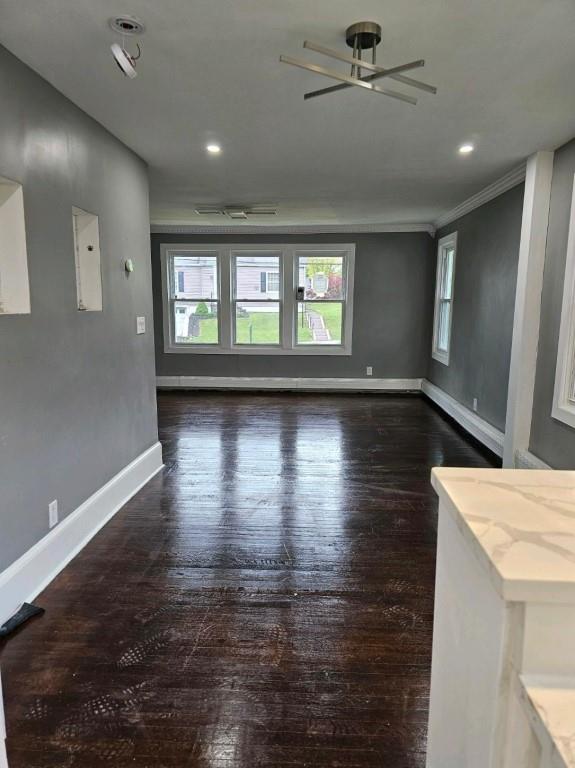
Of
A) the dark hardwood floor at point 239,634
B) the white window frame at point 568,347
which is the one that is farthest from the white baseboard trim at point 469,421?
the white window frame at point 568,347

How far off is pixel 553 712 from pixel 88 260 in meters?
3.01

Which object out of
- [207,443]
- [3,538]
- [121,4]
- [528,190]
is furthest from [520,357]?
[3,538]

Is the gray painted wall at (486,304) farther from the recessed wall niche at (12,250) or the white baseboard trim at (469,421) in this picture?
the recessed wall niche at (12,250)

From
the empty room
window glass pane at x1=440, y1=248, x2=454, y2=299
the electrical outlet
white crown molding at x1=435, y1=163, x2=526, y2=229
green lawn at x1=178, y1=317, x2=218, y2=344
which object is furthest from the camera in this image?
green lawn at x1=178, y1=317, x2=218, y2=344

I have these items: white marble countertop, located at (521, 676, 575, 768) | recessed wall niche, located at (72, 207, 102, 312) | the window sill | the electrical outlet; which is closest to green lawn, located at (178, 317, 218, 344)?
the window sill

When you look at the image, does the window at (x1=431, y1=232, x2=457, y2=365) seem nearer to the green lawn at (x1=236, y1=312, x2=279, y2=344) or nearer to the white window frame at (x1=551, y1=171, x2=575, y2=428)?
the green lawn at (x1=236, y1=312, x2=279, y2=344)

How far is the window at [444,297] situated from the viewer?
5992 millimetres

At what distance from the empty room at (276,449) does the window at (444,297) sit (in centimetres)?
95

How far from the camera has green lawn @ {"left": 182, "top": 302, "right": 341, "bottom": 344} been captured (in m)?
7.22

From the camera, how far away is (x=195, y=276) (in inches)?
285

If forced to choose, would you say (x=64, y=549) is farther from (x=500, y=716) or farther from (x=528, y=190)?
(x=528, y=190)

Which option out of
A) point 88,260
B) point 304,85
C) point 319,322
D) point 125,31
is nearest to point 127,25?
point 125,31

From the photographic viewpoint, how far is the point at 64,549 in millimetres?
2547

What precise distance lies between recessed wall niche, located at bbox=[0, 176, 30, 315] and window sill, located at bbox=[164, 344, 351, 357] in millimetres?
5103
